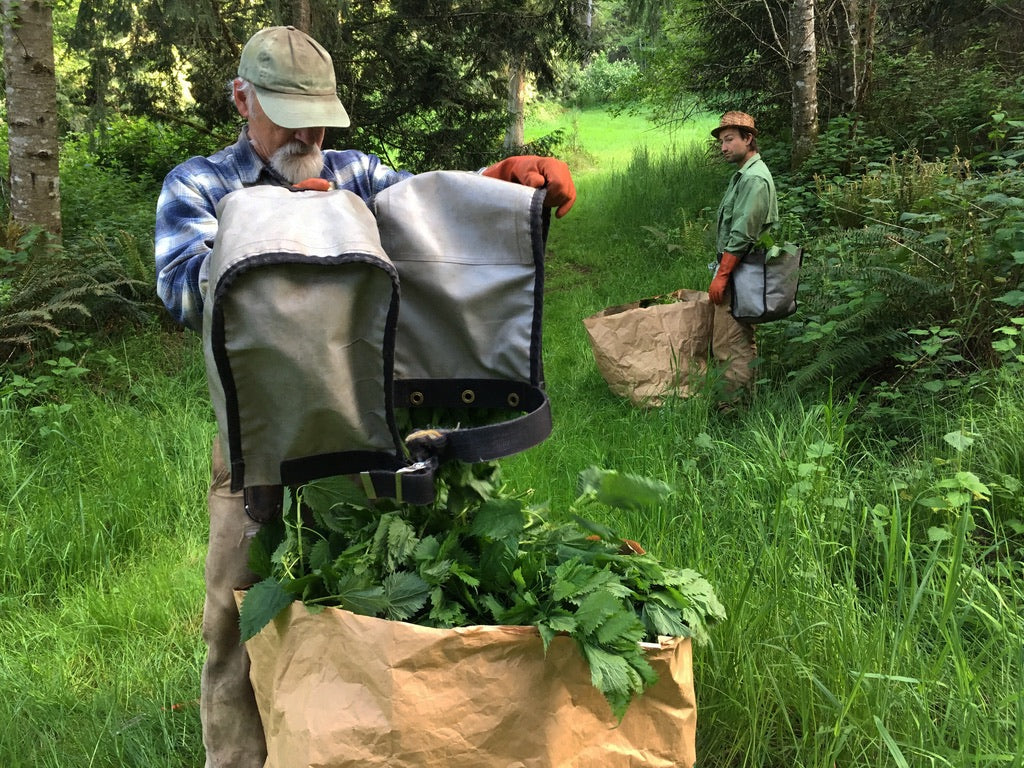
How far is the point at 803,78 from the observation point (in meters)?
7.37

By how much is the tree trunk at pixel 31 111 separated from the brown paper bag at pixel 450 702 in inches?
210

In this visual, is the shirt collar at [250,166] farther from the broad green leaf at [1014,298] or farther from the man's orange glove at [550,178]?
the broad green leaf at [1014,298]

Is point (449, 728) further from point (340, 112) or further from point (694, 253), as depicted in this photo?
point (694, 253)

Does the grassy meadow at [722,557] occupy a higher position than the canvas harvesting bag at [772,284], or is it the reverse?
the canvas harvesting bag at [772,284]

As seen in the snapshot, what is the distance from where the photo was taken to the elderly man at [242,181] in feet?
5.80

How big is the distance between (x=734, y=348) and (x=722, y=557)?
237 cm

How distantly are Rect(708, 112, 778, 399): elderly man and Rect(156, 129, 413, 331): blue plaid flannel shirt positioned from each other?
2.89 m

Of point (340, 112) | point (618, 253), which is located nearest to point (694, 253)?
point (618, 253)

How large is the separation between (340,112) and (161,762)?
1.84 metres

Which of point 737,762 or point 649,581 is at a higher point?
point 649,581

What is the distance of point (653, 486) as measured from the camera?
1.52 metres

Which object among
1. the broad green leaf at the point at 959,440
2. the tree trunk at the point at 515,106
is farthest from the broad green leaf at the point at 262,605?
the tree trunk at the point at 515,106

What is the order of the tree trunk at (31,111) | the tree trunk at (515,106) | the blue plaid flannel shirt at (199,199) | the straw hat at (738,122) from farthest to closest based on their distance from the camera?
the tree trunk at (515,106)
the tree trunk at (31,111)
the straw hat at (738,122)
the blue plaid flannel shirt at (199,199)

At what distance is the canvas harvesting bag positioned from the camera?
4.27 metres
